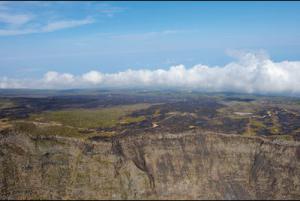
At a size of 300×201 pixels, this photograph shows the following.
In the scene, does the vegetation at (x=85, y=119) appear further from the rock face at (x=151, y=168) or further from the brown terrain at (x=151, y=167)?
the rock face at (x=151, y=168)

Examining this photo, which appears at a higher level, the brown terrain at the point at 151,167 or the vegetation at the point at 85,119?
the vegetation at the point at 85,119

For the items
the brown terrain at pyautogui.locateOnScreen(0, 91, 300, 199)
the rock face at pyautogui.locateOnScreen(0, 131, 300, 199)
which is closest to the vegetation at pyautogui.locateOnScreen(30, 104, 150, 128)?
the brown terrain at pyautogui.locateOnScreen(0, 91, 300, 199)

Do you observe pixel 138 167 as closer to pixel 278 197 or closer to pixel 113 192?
pixel 113 192

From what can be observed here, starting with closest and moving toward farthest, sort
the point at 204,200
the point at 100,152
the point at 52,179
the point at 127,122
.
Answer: the point at 204,200 < the point at 52,179 < the point at 100,152 < the point at 127,122

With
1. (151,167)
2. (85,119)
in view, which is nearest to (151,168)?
(151,167)

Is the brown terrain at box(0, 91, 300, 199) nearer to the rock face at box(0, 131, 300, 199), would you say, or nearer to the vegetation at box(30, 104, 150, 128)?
the rock face at box(0, 131, 300, 199)

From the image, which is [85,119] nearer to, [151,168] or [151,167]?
[151,167]

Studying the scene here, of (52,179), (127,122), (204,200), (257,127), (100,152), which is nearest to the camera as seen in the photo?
(204,200)

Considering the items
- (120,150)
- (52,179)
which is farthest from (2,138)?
(120,150)

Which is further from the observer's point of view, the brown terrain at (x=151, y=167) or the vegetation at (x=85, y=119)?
the vegetation at (x=85, y=119)

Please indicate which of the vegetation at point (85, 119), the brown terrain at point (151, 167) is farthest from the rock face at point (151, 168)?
the vegetation at point (85, 119)
